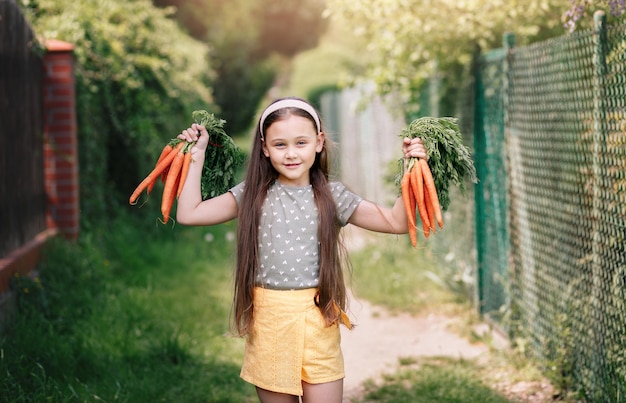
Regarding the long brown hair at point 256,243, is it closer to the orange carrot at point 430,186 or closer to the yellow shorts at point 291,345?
the yellow shorts at point 291,345

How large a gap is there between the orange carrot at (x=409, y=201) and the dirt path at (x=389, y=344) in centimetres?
206

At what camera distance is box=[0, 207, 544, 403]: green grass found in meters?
4.57

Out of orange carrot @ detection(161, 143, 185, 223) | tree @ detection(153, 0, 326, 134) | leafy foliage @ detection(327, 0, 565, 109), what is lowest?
orange carrot @ detection(161, 143, 185, 223)

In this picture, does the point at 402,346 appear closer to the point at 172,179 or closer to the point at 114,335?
the point at 114,335

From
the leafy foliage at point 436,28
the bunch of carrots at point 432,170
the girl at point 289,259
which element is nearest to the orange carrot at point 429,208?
the bunch of carrots at point 432,170

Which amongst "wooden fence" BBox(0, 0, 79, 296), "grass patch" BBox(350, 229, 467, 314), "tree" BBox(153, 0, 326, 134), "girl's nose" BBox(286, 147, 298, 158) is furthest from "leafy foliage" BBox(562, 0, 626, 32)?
"tree" BBox(153, 0, 326, 134)

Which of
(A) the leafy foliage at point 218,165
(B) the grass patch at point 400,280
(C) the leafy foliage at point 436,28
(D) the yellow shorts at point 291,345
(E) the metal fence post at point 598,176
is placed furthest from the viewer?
(B) the grass patch at point 400,280

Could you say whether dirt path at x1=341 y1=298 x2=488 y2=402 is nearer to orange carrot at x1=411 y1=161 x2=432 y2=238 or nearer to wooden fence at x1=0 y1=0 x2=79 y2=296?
orange carrot at x1=411 y1=161 x2=432 y2=238

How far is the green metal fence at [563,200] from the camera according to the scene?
389cm

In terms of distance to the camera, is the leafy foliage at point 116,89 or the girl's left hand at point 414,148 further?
the leafy foliage at point 116,89

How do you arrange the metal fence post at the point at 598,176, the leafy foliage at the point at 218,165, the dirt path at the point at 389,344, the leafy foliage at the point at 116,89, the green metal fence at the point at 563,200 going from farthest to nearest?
the leafy foliage at the point at 116,89 < the dirt path at the point at 389,344 < the metal fence post at the point at 598,176 < the green metal fence at the point at 563,200 < the leafy foliage at the point at 218,165

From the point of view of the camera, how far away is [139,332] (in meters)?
5.57

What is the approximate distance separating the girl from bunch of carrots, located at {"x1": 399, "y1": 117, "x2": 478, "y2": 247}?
0.39ft

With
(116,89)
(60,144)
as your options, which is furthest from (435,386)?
(116,89)
